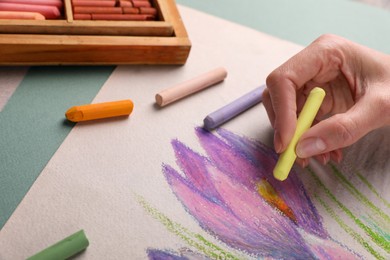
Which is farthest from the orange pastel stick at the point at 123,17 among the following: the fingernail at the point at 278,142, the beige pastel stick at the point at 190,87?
the fingernail at the point at 278,142

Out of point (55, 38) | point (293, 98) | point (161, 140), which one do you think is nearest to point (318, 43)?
point (293, 98)

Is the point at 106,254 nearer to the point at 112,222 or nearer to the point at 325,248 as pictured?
the point at 112,222

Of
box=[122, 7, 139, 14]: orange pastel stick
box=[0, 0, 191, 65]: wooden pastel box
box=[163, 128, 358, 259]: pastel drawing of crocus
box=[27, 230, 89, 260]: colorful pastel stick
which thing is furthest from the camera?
box=[122, 7, 139, 14]: orange pastel stick

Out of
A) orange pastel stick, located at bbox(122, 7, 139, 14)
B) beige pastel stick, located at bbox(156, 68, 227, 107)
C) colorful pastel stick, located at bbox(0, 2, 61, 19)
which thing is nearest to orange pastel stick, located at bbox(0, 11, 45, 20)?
colorful pastel stick, located at bbox(0, 2, 61, 19)

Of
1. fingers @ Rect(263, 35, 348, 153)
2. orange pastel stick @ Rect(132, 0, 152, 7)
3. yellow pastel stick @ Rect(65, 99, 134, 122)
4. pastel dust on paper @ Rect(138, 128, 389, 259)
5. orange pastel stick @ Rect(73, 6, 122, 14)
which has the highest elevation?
orange pastel stick @ Rect(73, 6, 122, 14)

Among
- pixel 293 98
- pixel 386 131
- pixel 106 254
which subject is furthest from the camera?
pixel 386 131

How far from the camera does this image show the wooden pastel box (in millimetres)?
858

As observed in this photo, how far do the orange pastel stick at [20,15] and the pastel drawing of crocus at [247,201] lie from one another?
0.35 meters

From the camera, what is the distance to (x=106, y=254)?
2.21 feet

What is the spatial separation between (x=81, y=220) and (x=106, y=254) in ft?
0.21

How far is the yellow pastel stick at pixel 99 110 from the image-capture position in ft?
2.69

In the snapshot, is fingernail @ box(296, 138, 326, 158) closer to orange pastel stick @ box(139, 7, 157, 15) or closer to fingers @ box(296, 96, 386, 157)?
fingers @ box(296, 96, 386, 157)

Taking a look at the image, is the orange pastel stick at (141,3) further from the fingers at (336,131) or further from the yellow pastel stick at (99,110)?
the fingers at (336,131)

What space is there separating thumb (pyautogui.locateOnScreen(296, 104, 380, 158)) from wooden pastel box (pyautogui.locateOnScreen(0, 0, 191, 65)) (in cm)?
31
